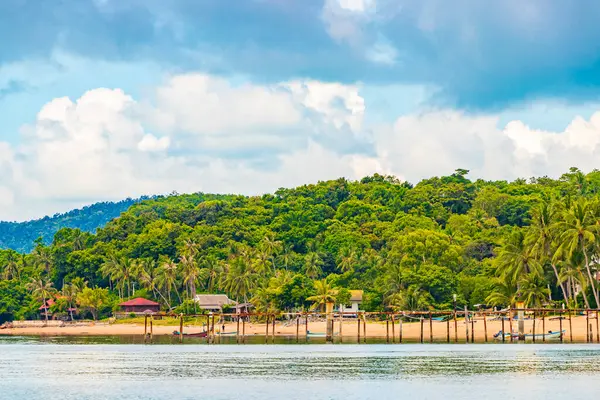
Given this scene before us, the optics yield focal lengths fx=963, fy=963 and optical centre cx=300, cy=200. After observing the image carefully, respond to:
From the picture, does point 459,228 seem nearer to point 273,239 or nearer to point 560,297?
point 273,239

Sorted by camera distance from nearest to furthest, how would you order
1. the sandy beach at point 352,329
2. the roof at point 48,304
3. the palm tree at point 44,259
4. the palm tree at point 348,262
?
1. the sandy beach at point 352,329
2. the palm tree at point 348,262
3. the roof at point 48,304
4. the palm tree at point 44,259

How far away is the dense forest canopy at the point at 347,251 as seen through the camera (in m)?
98.6

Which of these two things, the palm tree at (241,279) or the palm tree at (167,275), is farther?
the palm tree at (167,275)

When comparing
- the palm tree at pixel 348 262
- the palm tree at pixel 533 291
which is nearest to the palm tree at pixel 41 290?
the palm tree at pixel 348 262

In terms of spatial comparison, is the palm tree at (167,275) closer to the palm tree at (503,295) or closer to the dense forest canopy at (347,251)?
the dense forest canopy at (347,251)

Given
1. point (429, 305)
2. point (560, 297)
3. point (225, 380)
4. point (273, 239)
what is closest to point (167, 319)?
point (273, 239)

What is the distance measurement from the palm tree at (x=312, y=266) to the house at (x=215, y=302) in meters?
11.6

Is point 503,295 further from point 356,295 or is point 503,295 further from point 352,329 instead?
point 356,295

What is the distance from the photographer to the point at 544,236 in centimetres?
9794

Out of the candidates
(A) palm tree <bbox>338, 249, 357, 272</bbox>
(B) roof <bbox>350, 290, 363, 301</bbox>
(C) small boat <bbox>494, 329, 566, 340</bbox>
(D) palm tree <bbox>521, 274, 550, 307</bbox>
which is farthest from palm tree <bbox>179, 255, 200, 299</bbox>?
(C) small boat <bbox>494, 329, 566, 340</bbox>

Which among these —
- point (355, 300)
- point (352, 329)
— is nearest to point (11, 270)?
point (355, 300)

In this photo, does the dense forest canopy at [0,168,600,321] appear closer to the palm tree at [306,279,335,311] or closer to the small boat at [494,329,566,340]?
the palm tree at [306,279,335,311]

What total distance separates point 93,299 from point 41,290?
394 inches

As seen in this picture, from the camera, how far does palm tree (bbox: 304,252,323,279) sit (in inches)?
5497
